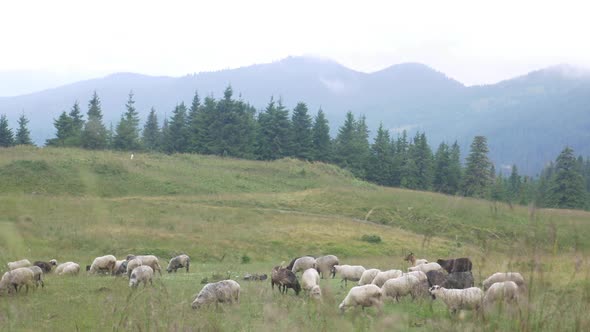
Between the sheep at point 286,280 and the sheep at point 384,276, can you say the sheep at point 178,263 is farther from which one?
the sheep at point 384,276

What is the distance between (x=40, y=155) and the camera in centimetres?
4597

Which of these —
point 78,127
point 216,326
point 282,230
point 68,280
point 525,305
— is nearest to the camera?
point 525,305

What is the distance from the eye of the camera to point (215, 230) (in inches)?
1228

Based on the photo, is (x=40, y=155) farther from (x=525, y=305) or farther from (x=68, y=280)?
(x=525, y=305)

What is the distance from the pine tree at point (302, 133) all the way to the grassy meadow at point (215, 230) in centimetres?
2232

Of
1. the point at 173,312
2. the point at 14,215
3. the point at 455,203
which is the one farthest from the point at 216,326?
→ the point at 14,215

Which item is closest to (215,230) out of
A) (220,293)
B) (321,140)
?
(220,293)

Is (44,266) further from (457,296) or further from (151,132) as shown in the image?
(151,132)

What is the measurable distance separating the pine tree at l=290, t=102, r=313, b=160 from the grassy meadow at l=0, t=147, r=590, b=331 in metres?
22.3

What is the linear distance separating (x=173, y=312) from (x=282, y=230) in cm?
2772

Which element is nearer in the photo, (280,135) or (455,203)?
(455,203)

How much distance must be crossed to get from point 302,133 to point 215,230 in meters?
49.8

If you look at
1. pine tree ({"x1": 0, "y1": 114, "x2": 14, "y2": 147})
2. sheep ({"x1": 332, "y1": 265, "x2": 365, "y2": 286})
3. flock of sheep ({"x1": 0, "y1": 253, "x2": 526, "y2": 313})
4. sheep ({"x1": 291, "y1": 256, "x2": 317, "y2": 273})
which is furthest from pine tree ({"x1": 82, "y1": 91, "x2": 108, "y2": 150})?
sheep ({"x1": 332, "y1": 265, "x2": 365, "y2": 286})

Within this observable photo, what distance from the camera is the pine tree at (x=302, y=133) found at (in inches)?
3118
